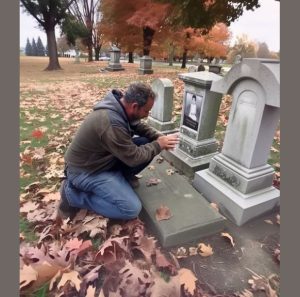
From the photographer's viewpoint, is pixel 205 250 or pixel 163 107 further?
pixel 163 107

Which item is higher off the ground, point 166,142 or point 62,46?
point 62,46

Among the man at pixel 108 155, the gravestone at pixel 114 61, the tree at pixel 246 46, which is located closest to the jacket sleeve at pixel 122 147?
the man at pixel 108 155

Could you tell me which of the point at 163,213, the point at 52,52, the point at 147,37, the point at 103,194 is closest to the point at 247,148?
the point at 163,213

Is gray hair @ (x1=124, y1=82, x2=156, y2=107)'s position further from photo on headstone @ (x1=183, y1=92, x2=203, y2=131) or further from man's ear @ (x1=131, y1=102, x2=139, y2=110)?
photo on headstone @ (x1=183, y1=92, x2=203, y2=131)

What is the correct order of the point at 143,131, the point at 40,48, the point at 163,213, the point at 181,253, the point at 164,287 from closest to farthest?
1. the point at 164,287
2. the point at 181,253
3. the point at 163,213
4. the point at 143,131
5. the point at 40,48

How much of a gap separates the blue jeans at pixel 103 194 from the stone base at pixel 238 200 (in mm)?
1084

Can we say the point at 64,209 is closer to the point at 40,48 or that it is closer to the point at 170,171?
the point at 170,171

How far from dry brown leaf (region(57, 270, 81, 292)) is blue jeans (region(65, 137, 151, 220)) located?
0.70 meters

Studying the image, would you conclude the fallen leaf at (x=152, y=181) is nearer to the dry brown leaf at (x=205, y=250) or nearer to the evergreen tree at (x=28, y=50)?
the dry brown leaf at (x=205, y=250)

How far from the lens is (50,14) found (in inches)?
774

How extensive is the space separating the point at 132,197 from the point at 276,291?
1482 millimetres

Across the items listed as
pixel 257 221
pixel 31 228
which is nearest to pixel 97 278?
pixel 31 228

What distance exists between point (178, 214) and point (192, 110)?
5.85 ft

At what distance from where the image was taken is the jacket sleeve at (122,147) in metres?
2.43
